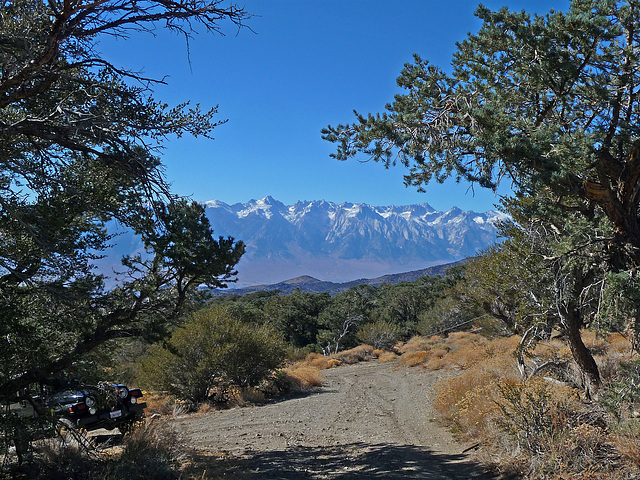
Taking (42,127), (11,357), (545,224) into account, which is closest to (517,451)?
(545,224)

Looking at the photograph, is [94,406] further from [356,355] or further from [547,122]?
[356,355]

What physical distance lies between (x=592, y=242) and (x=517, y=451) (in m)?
3.07

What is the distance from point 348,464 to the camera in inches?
302

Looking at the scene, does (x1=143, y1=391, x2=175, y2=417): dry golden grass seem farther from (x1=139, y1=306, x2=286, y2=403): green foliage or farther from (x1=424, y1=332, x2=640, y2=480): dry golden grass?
(x1=424, y1=332, x2=640, y2=480): dry golden grass

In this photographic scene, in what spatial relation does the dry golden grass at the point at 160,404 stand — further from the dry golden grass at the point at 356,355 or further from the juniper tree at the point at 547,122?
the dry golden grass at the point at 356,355

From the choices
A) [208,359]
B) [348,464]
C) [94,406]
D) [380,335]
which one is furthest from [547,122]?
[380,335]

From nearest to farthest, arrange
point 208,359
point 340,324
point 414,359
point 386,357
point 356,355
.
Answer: point 208,359, point 414,359, point 386,357, point 356,355, point 340,324

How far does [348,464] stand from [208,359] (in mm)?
9190

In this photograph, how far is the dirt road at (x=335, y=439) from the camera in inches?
281

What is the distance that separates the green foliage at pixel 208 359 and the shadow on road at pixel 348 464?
7.78 m

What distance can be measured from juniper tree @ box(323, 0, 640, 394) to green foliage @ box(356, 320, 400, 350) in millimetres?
28828

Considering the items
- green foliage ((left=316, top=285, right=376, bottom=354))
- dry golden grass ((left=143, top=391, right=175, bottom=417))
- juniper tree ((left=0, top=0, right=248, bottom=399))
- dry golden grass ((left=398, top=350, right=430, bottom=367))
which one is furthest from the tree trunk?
green foliage ((left=316, top=285, right=376, bottom=354))

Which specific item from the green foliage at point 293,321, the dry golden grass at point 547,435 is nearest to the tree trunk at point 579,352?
the dry golden grass at point 547,435

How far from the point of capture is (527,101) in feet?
20.8
